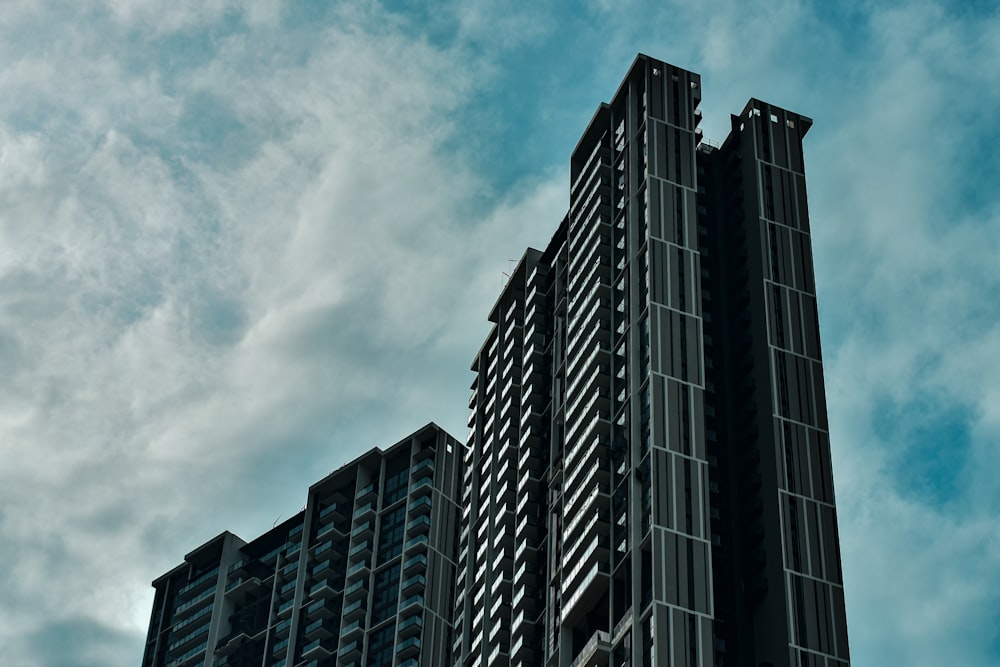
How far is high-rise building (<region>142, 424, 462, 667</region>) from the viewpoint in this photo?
15325 cm

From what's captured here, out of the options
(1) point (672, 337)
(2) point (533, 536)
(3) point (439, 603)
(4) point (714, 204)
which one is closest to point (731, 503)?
(1) point (672, 337)

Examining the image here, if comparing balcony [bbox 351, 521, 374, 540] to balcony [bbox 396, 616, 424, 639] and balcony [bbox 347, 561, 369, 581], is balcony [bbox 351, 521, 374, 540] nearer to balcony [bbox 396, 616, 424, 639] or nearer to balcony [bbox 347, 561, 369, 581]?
balcony [bbox 347, 561, 369, 581]

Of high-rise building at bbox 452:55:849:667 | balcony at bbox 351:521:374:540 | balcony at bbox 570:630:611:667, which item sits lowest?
balcony at bbox 570:630:611:667

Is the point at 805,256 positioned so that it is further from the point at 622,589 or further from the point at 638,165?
the point at 622,589

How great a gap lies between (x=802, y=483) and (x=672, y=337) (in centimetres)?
1385

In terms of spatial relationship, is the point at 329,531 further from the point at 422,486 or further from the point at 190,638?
the point at 190,638

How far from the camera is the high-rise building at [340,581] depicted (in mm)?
153250

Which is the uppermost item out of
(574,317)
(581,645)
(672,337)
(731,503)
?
(574,317)

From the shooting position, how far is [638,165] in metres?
126

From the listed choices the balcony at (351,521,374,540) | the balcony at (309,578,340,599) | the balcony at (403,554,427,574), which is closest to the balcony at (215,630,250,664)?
the balcony at (309,578,340,599)

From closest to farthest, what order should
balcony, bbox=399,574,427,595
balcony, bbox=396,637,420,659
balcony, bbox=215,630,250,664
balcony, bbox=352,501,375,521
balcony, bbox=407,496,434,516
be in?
balcony, bbox=396,637,420,659 → balcony, bbox=399,574,427,595 → balcony, bbox=407,496,434,516 → balcony, bbox=352,501,375,521 → balcony, bbox=215,630,250,664

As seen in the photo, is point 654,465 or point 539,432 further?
point 539,432

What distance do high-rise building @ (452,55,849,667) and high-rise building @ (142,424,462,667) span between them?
55.4ft

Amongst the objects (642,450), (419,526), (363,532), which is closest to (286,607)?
(363,532)
